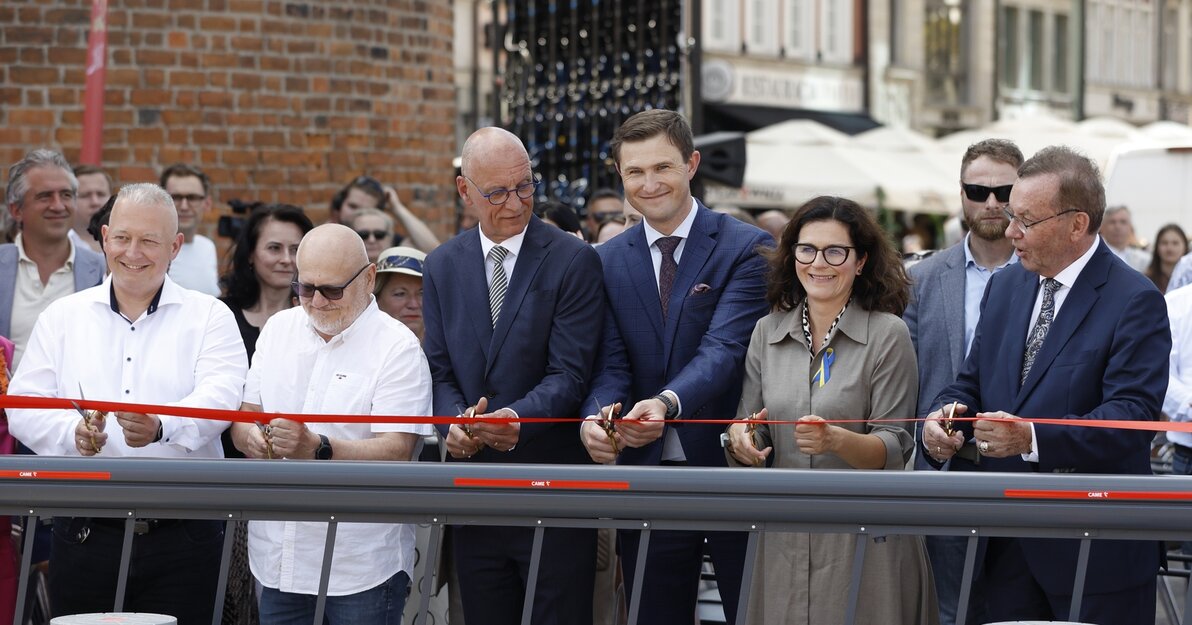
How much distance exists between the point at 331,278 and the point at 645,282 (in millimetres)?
927

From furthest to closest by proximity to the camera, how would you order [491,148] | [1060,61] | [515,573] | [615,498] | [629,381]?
[1060,61] < [629,381] < [491,148] < [515,573] < [615,498]

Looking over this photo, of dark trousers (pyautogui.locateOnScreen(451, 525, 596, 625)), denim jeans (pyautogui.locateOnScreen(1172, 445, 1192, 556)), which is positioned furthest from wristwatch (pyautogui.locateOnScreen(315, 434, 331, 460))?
denim jeans (pyautogui.locateOnScreen(1172, 445, 1192, 556))

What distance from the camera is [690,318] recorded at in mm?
4363

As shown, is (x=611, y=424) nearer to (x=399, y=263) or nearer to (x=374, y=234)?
(x=399, y=263)

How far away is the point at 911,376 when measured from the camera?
4.09 metres

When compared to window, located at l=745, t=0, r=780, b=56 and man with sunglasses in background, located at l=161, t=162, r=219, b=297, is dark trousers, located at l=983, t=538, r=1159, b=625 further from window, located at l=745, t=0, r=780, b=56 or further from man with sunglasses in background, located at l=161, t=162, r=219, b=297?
window, located at l=745, t=0, r=780, b=56

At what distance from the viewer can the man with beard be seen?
4.84 metres

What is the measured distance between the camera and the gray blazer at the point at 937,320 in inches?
191

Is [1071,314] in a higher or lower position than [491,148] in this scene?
lower

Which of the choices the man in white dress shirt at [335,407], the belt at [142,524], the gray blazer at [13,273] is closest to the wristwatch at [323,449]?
the man in white dress shirt at [335,407]

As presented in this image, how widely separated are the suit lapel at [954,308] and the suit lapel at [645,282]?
108 centimetres

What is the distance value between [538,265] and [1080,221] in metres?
1.50

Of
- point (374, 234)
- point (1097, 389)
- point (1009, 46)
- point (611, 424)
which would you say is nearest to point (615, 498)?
point (611, 424)

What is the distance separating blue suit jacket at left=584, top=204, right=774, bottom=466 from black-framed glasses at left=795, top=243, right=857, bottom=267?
11.7 inches
